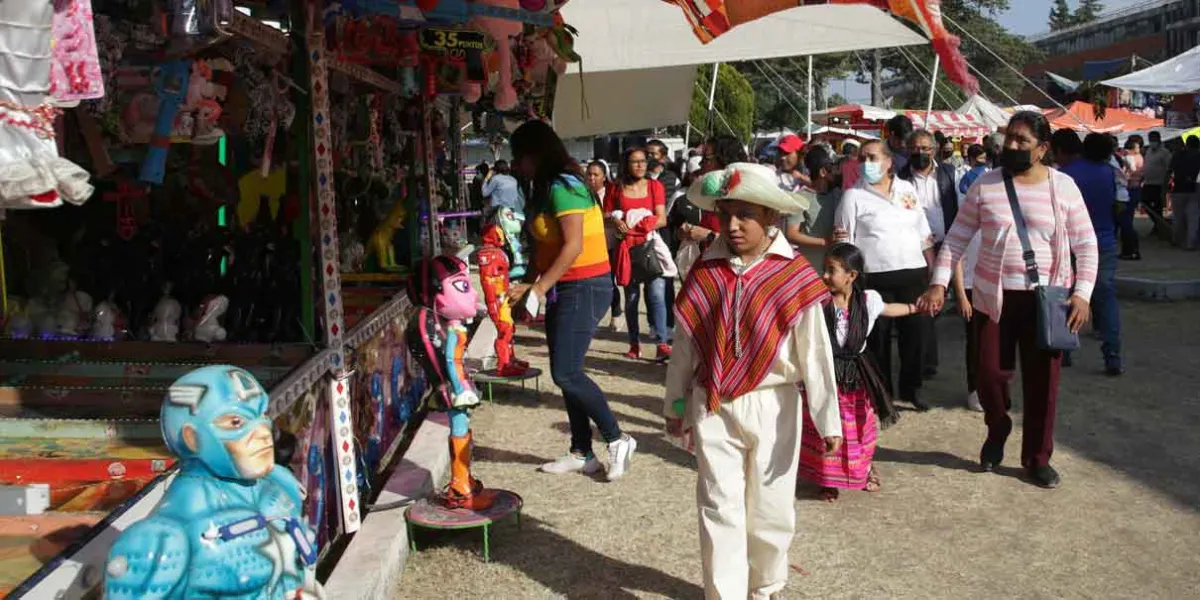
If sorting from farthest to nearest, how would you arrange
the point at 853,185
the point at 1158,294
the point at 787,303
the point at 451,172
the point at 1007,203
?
the point at 1158,294
the point at 451,172
the point at 853,185
the point at 1007,203
the point at 787,303

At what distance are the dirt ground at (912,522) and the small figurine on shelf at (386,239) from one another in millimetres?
1416

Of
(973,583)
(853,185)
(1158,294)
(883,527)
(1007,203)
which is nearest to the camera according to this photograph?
(973,583)

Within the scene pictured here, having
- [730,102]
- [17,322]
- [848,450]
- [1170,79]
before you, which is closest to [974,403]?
[848,450]

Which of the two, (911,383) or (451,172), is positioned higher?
(451,172)

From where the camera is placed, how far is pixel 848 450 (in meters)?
5.40

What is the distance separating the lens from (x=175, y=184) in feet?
18.2

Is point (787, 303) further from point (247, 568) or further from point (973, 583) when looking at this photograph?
point (247, 568)

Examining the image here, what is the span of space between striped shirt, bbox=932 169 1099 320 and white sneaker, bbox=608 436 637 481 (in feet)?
6.61

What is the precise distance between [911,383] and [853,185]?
4.64 ft

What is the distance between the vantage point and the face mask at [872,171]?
650cm

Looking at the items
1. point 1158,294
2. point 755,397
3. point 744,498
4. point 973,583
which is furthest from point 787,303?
point 1158,294

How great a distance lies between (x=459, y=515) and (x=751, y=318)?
1729 millimetres

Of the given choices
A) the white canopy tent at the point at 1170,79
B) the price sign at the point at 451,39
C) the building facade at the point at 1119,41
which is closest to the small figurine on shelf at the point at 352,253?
the price sign at the point at 451,39

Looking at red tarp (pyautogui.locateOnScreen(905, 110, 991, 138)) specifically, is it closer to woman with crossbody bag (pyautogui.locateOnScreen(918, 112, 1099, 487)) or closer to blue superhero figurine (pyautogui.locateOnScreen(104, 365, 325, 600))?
woman with crossbody bag (pyautogui.locateOnScreen(918, 112, 1099, 487))
